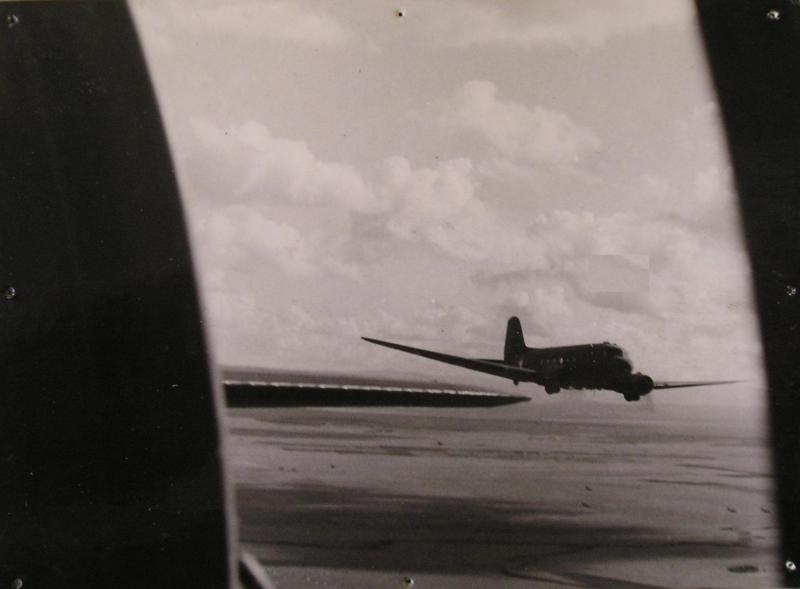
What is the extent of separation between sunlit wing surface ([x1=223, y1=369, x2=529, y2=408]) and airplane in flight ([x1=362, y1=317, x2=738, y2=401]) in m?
0.06

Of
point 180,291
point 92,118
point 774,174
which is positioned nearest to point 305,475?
point 180,291

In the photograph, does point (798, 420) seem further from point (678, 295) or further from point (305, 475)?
point (305, 475)

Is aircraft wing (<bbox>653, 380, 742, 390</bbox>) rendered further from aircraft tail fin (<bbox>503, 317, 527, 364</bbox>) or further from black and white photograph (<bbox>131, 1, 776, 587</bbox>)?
aircraft tail fin (<bbox>503, 317, 527, 364</bbox>)

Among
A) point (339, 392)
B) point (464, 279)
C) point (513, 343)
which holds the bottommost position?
point (339, 392)

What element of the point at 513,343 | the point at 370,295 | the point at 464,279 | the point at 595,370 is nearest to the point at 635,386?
the point at 595,370

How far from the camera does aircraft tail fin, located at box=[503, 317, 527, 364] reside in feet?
4.79

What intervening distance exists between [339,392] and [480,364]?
0.30 m

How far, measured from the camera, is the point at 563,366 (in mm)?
1494

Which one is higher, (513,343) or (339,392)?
(513,343)

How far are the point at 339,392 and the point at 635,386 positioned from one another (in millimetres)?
627

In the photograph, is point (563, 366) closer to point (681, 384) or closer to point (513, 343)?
point (513, 343)

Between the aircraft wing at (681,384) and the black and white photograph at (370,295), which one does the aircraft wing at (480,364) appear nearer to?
the black and white photograph at (370,295)

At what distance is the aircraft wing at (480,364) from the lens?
1.46 m

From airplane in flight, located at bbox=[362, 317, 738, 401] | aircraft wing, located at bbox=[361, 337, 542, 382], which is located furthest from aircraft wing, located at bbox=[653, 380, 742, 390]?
aircraft wing, located at bbox=[361, 337, 542, 382]
